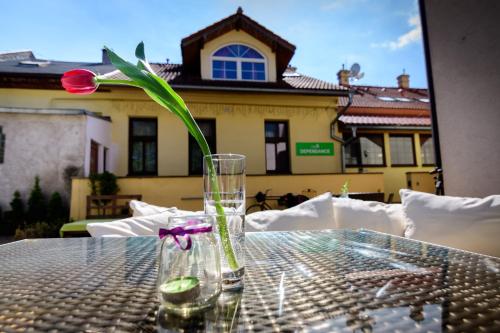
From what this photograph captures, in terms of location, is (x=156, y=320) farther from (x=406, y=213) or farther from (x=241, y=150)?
(x=241, y=150)

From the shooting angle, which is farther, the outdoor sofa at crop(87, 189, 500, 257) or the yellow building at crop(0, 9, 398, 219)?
the yellow building at crop(0, 9, 398, 219)

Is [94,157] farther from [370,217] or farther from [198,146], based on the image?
[370,217]

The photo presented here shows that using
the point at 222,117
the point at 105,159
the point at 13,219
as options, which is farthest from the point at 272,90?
the point at 13,219

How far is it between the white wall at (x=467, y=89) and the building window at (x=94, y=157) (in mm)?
6597

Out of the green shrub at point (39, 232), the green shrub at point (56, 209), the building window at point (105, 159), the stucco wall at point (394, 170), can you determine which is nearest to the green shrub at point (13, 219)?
the green shrub at point (56, 209)

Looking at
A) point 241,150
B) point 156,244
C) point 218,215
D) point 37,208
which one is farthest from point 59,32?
point 218,215

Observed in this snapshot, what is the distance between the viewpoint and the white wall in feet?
8.13

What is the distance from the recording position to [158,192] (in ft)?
20.4

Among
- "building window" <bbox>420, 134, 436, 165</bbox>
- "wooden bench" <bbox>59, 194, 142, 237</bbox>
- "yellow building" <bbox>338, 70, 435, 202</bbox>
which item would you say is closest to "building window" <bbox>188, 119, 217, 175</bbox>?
"wooden bench" <bbox>59, 194, 142, 237</bbox>

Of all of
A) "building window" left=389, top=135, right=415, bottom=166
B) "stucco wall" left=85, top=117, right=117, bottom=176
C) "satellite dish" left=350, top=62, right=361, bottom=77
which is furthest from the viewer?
"satellite dish" left=350, top=62, right=361, bottom=77

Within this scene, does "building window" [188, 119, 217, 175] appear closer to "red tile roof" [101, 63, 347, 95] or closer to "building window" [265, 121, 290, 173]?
"red tile roof" [101, 63, 347, 95]

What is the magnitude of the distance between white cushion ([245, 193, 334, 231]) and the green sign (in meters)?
6.55

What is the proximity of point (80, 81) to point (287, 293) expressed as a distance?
590 millimetres

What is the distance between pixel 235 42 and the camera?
848 centimetres
